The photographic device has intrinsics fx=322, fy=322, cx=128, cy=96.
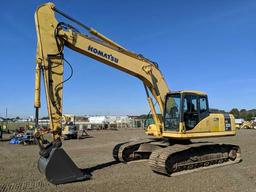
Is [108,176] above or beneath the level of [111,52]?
beneath

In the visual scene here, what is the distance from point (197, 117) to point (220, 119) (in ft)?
4.67

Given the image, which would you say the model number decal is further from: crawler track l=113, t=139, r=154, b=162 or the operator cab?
crawler track l=113, t=139, r=154, b=162

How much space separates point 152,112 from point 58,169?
5064 millimetres

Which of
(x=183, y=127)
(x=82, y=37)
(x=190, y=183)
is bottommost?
(x=190, y=183)

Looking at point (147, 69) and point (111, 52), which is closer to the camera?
point (111, 52)

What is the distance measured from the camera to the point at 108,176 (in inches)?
404

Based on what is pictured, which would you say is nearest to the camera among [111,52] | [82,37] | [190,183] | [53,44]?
[190,183]

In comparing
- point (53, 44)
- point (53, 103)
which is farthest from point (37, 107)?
point (53, 44)

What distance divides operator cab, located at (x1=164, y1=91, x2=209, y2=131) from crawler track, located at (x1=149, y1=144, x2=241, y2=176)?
84 centimetres

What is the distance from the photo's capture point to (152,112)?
13.0 metres

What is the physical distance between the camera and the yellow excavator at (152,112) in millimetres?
9562

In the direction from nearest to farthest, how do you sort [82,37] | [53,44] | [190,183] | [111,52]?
1. [190,183]
2. [53,44]
3. [82,37]
4. [111,52]

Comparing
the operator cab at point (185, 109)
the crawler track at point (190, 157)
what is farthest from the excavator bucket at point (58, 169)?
the operator cab at point (185, 109)

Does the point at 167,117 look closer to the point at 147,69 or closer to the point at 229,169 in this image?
the point at 147,69
